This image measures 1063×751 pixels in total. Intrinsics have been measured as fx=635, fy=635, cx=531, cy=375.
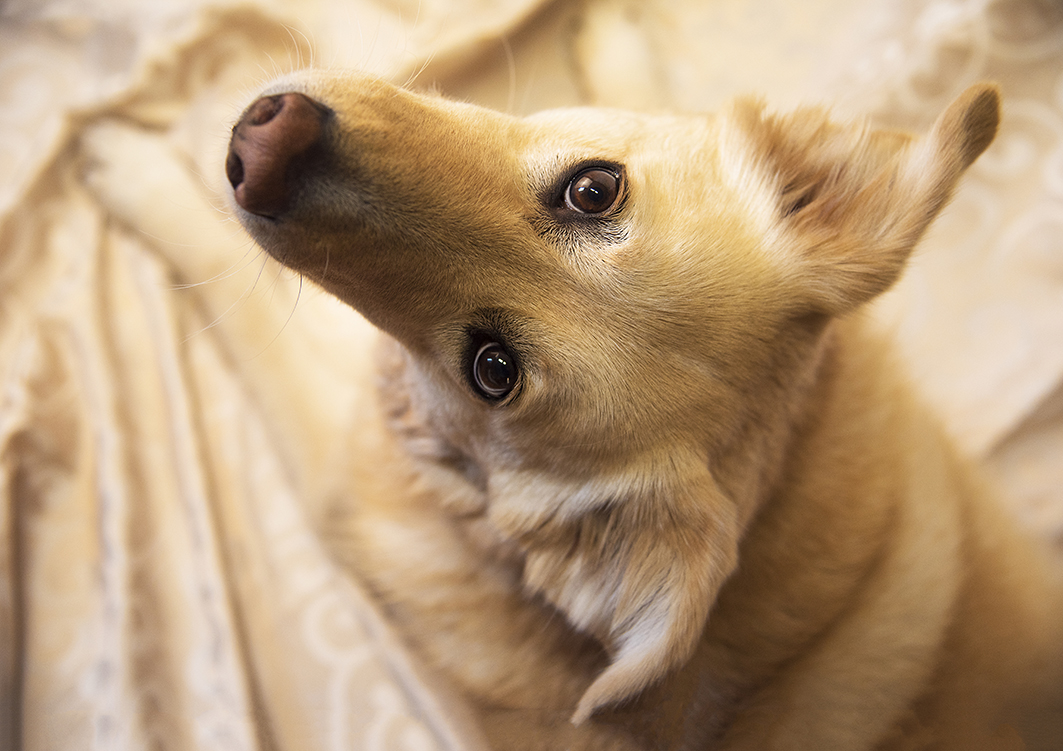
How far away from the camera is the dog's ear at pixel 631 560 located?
104 centimetres

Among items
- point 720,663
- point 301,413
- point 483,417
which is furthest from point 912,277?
point 301,413

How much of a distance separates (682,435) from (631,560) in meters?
0.26

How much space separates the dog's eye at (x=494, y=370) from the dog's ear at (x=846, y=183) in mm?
539

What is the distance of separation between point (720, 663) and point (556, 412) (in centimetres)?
61

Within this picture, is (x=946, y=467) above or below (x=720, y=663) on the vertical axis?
above

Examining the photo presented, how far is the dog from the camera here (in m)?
1.05

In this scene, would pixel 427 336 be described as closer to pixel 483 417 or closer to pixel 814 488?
pixel 483 417

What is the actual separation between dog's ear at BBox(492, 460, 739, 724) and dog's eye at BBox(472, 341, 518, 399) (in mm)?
226

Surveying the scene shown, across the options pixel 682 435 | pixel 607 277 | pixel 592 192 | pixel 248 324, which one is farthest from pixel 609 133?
pixel 248 324

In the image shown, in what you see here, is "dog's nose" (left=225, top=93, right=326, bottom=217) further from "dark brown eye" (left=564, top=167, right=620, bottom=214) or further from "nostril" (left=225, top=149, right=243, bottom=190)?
"dark brown eye" (left=564, top=167, right=620, bottom=214)

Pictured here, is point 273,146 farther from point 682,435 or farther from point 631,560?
point 631,560

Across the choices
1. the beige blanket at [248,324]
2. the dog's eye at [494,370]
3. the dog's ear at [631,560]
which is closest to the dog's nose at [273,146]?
the dog's eye at [494,370]

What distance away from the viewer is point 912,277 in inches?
75.1

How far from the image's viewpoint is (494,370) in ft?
3.75
